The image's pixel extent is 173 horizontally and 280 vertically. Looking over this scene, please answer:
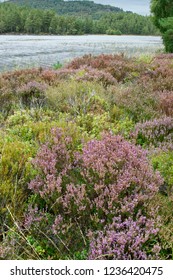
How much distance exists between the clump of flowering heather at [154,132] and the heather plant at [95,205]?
161 cm

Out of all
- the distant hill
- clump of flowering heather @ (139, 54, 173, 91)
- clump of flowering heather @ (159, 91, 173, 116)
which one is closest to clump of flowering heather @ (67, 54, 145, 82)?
clump of flowering heather @ (139, 54, 173, 91)

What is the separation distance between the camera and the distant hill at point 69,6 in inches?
4845

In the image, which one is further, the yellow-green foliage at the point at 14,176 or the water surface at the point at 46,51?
the water surface at the point at 46,51

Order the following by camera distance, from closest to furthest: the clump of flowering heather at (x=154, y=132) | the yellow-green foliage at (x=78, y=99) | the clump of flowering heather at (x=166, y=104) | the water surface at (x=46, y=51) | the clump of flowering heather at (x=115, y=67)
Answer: the clump of flowering heather at (x=154, y=132), the clump of flowering heather at (x=166, y=104), the yellow-green foliage at (x=78, y=99), the clump of flowering heather at (x=115, y=67), the water surface at (x=46, y=51)

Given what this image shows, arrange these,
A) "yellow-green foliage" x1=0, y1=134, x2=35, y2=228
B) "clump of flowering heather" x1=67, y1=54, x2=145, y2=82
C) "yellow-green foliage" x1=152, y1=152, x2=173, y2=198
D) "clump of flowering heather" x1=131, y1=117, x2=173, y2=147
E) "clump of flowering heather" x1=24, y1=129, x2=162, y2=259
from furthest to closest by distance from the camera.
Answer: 1. "clump of flowering heather" x1=67, y1=54, x2=145, y2=82
2. "clump of flowering heather" x1=131, y1=117, x2=173, y2=147
3. "yellow-green foliage" x1=152, y1=152, x2=173, y2=198
4. "yellow-green foliage" x1=0, y1=134, x2=35, y2=228
5. "clump of flowering heather" x1=24, y1=129, x2=162, y2=259

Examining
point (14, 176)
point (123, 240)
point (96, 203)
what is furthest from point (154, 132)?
point (123, 240)

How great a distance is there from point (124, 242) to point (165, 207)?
0.67 metres

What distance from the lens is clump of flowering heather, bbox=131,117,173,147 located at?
4867 mm

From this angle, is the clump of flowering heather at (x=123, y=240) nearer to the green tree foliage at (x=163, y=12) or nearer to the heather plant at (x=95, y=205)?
the heather plant at (x=95, y=205)

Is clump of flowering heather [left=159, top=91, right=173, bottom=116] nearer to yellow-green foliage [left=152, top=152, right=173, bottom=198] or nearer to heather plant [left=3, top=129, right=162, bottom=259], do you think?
yellow-green foliage [left=152, top=152, right=173, bottom=198]

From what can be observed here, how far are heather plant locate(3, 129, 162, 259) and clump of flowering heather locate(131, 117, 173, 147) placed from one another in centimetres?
161

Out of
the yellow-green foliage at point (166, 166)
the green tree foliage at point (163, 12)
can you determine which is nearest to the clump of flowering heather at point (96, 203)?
the yellow-green foliage at point (166, 166)

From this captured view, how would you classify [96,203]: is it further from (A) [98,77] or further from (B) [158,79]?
(B) [158,79]

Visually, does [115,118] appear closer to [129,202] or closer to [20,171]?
[20,171]
